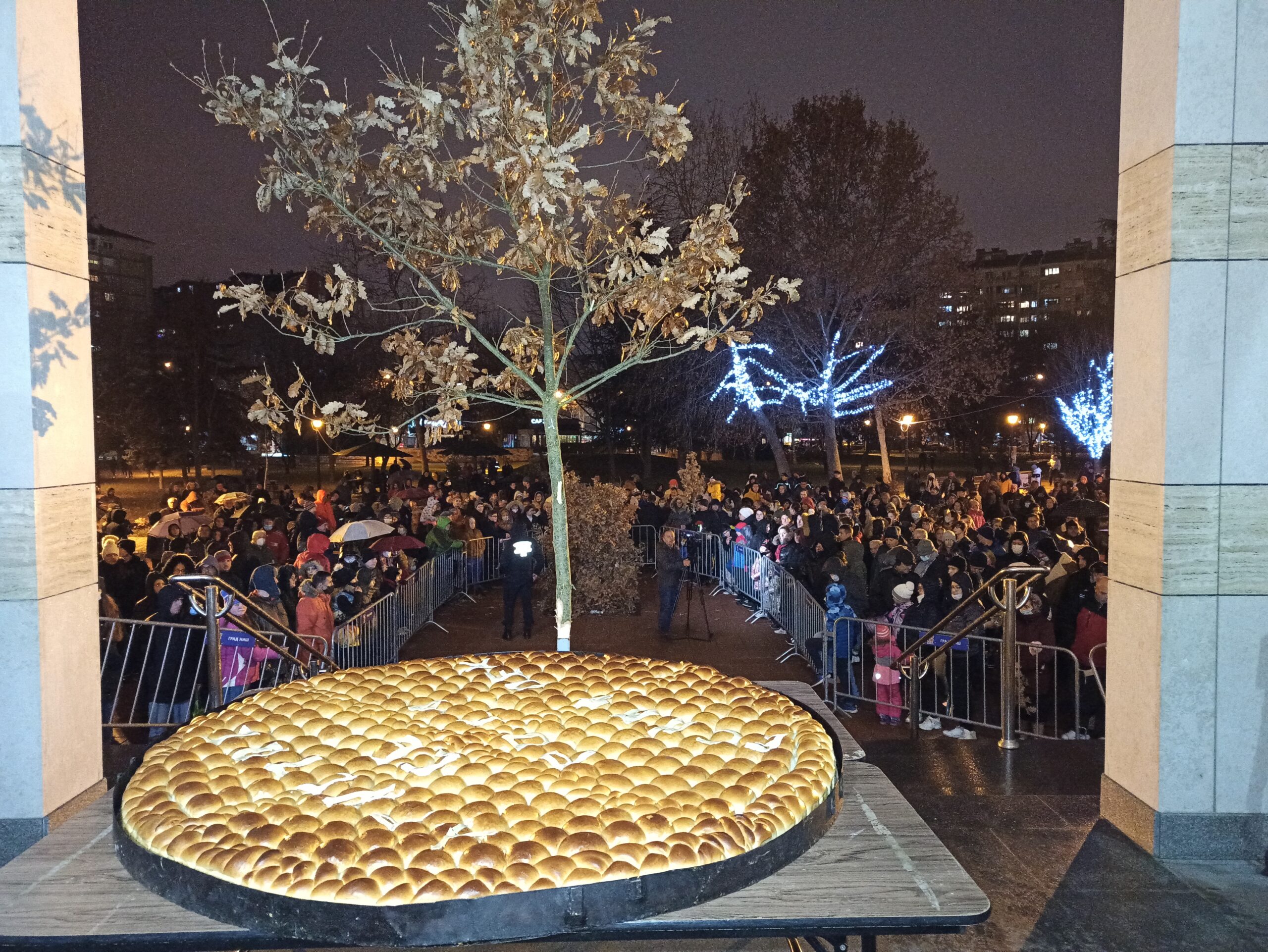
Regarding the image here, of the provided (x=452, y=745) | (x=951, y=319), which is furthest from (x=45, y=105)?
(x=951, y=319)

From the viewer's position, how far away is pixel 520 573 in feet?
45.5

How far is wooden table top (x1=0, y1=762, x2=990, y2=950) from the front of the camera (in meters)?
2.52

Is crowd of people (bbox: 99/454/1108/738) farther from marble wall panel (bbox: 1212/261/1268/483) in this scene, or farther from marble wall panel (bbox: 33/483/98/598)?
marble wall panel (bbox: 1212/261/1268/483)

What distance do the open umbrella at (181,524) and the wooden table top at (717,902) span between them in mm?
15063

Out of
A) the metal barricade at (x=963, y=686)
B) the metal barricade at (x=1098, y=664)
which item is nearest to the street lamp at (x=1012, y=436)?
the metal barricade at (x=963, y=686)

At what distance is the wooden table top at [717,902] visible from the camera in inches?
99.3

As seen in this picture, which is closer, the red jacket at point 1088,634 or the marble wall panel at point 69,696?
the marble wall panel at point 69,696

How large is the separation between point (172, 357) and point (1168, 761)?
4314cm

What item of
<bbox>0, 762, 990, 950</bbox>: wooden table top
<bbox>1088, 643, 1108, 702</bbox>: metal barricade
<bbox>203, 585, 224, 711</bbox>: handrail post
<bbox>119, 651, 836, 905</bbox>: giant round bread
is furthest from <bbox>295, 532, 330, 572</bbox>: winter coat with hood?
<bbox>0, 762, 990, 950</bbox>: wooden table top

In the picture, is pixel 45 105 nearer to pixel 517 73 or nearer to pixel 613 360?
pixel 517 73

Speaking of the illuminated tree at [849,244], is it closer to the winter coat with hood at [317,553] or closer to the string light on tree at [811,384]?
the string light on tree at [811,384]

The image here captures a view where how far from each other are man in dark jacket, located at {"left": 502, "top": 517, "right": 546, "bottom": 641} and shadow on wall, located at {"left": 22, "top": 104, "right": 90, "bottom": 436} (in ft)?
28.4

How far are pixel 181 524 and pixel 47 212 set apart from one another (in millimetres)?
13063

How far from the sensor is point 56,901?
267 centimetres
